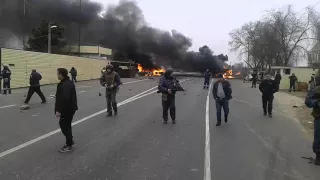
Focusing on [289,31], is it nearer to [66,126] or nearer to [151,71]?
[151,71]

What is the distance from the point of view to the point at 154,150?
6.59m

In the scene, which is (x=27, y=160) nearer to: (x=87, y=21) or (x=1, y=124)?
(x=1, y=124)

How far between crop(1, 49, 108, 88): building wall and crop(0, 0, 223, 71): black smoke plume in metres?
10.2

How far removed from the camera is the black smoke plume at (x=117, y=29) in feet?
159

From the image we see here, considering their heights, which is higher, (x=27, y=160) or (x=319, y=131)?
(x=319, y=131)

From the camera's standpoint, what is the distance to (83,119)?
34.0 feet

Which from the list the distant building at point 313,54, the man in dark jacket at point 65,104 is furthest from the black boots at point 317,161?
the distant building at point 313,54

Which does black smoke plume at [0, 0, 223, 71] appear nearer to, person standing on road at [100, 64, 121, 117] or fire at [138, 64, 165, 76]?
fire at [138, 64, 165, 76]

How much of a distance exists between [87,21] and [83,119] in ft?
143

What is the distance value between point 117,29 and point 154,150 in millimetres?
46611

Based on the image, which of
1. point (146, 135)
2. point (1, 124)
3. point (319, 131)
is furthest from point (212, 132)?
point (1, 124)

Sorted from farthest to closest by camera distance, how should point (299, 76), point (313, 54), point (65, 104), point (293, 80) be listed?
point (313, 54), point (299, 76), point (293, 80), point (65, 104)

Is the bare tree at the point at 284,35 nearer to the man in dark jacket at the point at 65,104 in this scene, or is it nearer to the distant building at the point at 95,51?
the distant building at the point at 95,51

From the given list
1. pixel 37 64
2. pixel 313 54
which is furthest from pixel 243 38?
pixel 37 64
